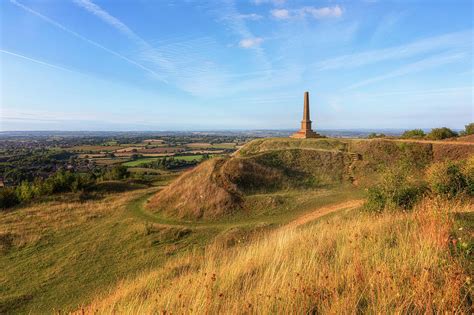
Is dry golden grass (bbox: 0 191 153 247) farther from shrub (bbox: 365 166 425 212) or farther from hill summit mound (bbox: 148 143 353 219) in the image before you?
shrub (bbox: 365 166 425 212)

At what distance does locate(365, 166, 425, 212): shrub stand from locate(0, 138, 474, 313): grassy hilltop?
5.9 inches

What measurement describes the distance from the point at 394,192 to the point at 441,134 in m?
28.2

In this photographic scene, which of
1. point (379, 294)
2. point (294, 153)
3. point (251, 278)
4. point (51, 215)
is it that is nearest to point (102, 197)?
point (51, 215)

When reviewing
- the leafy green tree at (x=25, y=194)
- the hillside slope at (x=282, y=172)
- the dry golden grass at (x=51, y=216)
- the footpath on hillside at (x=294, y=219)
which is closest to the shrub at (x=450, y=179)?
the footpath on hillside at (x=294, y=219)

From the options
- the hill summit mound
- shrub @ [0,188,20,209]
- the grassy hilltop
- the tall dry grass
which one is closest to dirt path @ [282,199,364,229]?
the grassy hilltop

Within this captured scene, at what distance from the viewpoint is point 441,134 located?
106 feet

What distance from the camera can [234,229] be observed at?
16453 millimetres

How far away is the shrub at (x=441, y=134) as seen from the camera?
3230 centimetres

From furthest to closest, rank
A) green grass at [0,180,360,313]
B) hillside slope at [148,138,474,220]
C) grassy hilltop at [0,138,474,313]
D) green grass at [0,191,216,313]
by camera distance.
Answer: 1. hillside slope at [148,138,474,220]
2. green grass at [0,180,360,313]
3. green grass at [0,191,216,313]
4. grassy hilltop at [0,138,474,313]

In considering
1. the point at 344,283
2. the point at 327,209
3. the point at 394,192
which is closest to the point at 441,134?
the point at 327,209

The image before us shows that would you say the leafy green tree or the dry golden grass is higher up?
the leafy green tree

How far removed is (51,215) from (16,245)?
5.89m

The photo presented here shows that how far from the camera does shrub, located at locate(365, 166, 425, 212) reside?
436 inches

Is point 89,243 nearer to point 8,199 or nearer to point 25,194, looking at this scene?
point 25,194
